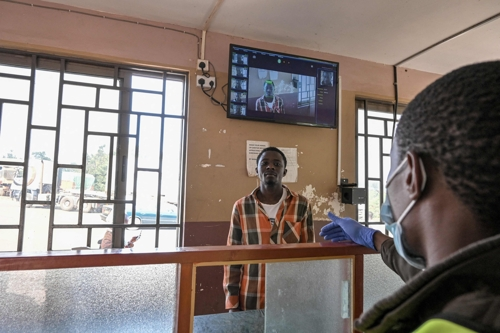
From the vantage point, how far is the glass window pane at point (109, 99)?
2193 mm

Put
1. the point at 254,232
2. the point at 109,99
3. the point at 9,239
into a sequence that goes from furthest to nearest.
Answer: the point at 109,99 → the point at 9,239 → the point at 254,232

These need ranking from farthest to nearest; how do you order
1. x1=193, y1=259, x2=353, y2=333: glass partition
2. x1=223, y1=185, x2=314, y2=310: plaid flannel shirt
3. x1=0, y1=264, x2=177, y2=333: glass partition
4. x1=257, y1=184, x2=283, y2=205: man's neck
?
x1=257, y1=184, x2=283, y2=205: man's neck
x1=223, y1=185, x2=314, y2=310: plaid flannel shirt
x1=193, y1=259, x2=353, y2=333: glass partition
x1=0, y1=264, x2=177, y2=333: glass partition

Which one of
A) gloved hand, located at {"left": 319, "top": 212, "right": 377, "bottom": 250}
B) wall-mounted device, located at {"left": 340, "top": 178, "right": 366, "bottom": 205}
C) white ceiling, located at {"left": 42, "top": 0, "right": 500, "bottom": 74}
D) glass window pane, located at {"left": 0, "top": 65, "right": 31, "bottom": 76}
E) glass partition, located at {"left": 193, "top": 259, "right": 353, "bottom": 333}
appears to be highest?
white ceiling, located at {"left": 42, "top": 0, "right": 500, "bottom": 74}

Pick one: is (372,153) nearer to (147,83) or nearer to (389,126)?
(389,126)

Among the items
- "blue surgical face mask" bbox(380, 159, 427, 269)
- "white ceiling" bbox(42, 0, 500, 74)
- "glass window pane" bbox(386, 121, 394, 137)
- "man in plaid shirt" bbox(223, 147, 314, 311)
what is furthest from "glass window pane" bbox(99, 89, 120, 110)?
"glass window pane" bbox(386, 121, 394, 137)

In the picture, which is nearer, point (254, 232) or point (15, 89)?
point (254, 232)

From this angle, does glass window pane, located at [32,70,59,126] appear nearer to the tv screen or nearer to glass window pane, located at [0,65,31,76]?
glass window pane, located at [0,65,31,76]

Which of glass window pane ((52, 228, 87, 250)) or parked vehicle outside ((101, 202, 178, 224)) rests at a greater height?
parked vehicle outside ((101, 202, 178, 224))

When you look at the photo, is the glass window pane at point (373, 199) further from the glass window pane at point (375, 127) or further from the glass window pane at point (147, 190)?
the glass window pane at point (147, 190)

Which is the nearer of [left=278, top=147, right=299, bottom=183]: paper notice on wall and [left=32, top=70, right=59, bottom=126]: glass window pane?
[left=32, top=70, right=59, bottom=126]: glass window pane

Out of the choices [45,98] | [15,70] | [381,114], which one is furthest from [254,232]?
[381,114]

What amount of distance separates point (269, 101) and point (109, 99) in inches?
48.3

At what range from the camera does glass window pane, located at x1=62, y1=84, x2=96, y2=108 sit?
6.94 ft

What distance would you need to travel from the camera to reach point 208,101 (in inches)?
93.3
